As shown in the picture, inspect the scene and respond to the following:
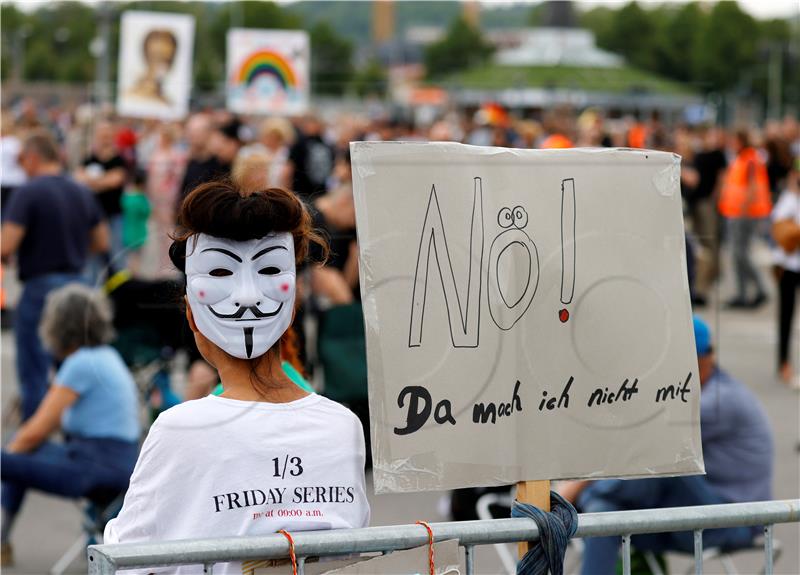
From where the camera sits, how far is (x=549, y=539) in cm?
242

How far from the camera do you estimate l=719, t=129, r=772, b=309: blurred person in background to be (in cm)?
1389

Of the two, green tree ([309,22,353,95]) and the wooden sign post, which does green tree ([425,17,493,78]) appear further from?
the wooden sign post

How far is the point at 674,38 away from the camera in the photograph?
279ft

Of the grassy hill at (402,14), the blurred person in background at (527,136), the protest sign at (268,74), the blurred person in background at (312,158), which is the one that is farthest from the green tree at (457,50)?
the blurred person in background at (312,158)

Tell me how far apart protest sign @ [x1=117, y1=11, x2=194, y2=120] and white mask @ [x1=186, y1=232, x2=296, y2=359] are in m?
12.0

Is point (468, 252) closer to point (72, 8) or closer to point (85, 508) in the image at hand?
point (85, 508)

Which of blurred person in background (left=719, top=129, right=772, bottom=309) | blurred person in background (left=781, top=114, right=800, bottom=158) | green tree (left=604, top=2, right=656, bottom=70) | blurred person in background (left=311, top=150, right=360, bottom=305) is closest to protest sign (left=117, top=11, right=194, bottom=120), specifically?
blurred person in background (left=719, top=129, right=772, bottom=309)

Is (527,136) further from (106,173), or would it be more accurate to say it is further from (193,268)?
(193,268)

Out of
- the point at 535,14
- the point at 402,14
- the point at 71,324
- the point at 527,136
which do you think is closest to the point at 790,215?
the point at 71,324

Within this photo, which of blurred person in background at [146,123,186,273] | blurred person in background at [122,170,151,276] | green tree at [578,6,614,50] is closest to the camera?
blurred person in background at [146,123,186,273]

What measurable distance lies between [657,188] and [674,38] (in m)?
85.4

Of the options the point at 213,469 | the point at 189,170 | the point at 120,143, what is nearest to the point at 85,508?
the point at 213,469

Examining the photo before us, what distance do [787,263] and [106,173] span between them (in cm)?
619

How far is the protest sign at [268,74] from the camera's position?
15680 mm
